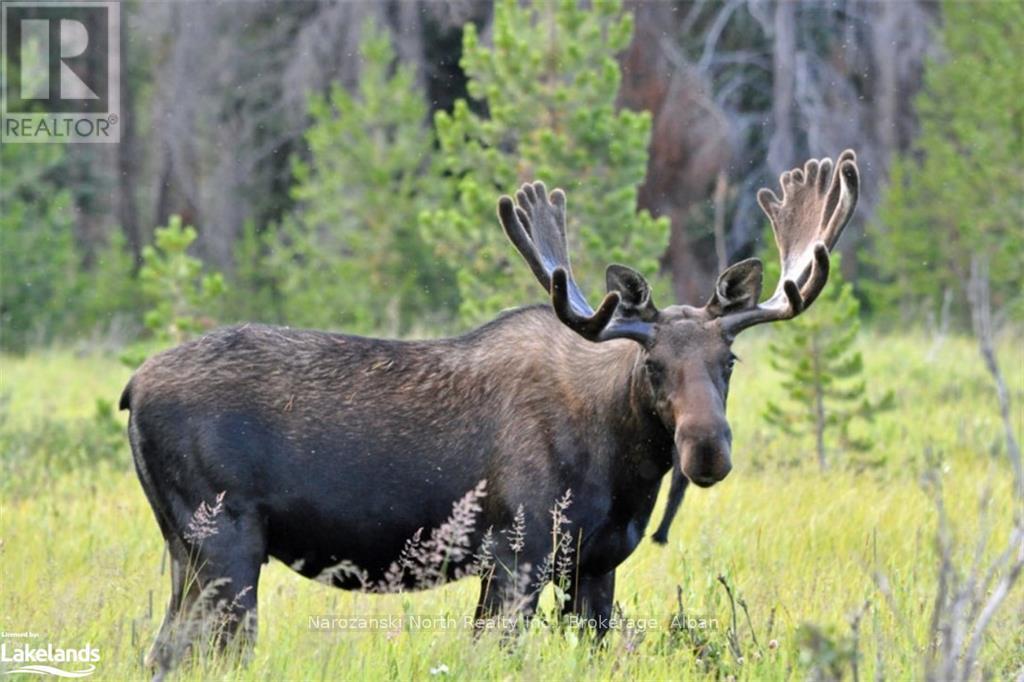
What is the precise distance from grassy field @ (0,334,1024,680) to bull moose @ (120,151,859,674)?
340 mm

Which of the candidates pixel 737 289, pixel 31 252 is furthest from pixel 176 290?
pixel 31 252

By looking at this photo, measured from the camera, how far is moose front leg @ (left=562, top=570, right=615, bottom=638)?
6.03 m

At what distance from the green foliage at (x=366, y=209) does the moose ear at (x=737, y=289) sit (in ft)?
38.7

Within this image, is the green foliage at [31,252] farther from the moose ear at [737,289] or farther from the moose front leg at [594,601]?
the moose ear at [737,289]

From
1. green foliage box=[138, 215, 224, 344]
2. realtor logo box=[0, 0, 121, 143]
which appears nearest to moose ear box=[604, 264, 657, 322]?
green foliage box=[138, 215, 224, 344]

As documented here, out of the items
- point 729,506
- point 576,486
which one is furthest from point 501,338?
point 729,506

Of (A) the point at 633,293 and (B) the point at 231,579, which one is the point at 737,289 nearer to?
(A) the point at 633,293

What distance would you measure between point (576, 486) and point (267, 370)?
49.3 inches

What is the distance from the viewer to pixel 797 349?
10.3m

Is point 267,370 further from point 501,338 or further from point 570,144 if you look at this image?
point 570,144

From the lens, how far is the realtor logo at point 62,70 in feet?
65.5

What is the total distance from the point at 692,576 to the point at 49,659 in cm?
A: 296

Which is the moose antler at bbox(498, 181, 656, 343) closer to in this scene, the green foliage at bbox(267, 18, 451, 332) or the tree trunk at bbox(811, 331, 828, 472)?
the tree trunk at bbox(811, 331, 828, 472)

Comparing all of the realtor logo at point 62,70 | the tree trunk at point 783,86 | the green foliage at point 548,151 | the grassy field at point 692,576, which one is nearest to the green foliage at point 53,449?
the grassy field at point 692,576
